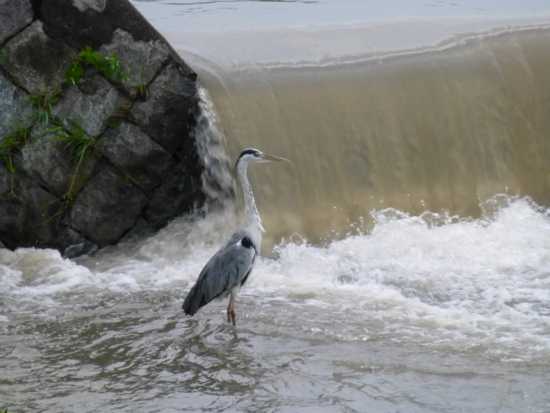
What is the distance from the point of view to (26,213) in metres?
6.59

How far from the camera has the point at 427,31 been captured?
7824 mm

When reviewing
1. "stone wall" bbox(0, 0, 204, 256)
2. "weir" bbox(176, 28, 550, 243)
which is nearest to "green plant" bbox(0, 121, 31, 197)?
"stone wall" bbox(0, 0, 204, 256)

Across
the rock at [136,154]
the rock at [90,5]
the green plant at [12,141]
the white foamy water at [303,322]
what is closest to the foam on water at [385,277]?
the white foamy water at [303,322]

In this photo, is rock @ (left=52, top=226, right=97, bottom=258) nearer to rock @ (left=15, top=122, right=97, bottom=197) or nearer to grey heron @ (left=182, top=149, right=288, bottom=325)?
rock @ (left=15, top=122, right=97, bottom=197)

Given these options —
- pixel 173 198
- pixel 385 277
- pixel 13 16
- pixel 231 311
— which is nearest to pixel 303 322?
pixel 231 311

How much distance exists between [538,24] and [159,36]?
4.57 m

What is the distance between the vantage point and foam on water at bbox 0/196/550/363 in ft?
15.3

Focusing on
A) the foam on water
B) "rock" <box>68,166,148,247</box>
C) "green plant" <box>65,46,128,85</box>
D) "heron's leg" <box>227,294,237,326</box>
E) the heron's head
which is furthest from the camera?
"rock" <box>68,166,148,247</box>

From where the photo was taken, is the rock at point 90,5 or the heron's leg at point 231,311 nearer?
the heron's leg at point 231,311

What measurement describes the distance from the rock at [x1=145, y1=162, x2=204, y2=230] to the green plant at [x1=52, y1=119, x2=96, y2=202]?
2.65 ft

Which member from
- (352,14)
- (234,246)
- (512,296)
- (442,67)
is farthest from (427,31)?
(234,246)

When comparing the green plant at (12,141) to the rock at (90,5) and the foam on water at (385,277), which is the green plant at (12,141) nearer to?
the foam on water at (385,277)

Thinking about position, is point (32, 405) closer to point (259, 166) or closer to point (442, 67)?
point (259, 166)

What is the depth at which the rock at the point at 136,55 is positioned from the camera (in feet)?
21.4
